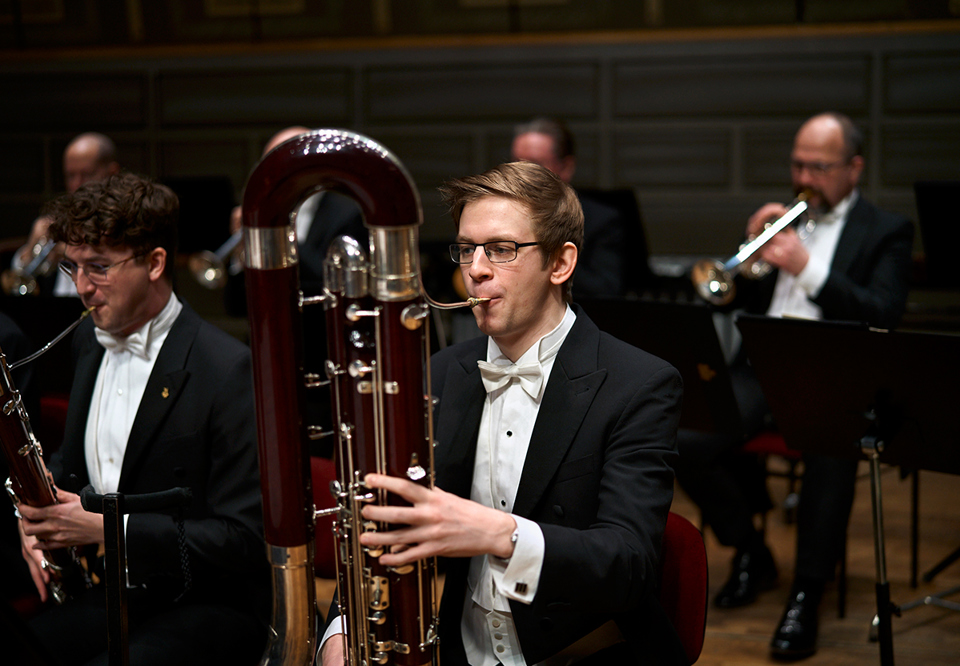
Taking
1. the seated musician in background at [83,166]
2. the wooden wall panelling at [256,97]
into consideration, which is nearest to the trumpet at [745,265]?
the seated musician in background at [83,166]

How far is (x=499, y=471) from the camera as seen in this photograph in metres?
1.74

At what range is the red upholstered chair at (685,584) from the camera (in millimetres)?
1746

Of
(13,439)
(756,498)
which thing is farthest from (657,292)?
(13,439)

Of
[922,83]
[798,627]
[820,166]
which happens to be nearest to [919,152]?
[922,83]

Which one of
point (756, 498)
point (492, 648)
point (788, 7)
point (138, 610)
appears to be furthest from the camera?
point (788, 7)

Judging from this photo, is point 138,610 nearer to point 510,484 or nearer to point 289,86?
point 510,484

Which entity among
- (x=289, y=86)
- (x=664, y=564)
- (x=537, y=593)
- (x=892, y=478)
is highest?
(x=289, y=86)

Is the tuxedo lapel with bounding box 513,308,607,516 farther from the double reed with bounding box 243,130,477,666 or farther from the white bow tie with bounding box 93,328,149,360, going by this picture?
the white bow tie with bounding box 93,328,149,360

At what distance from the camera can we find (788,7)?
18.0ft

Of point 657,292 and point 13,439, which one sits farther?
point 657,292

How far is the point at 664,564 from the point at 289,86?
5.21m

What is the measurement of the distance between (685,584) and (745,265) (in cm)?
221

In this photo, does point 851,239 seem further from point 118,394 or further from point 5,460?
point 5,460

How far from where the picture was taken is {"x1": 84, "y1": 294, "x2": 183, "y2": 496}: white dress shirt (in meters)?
2.09
